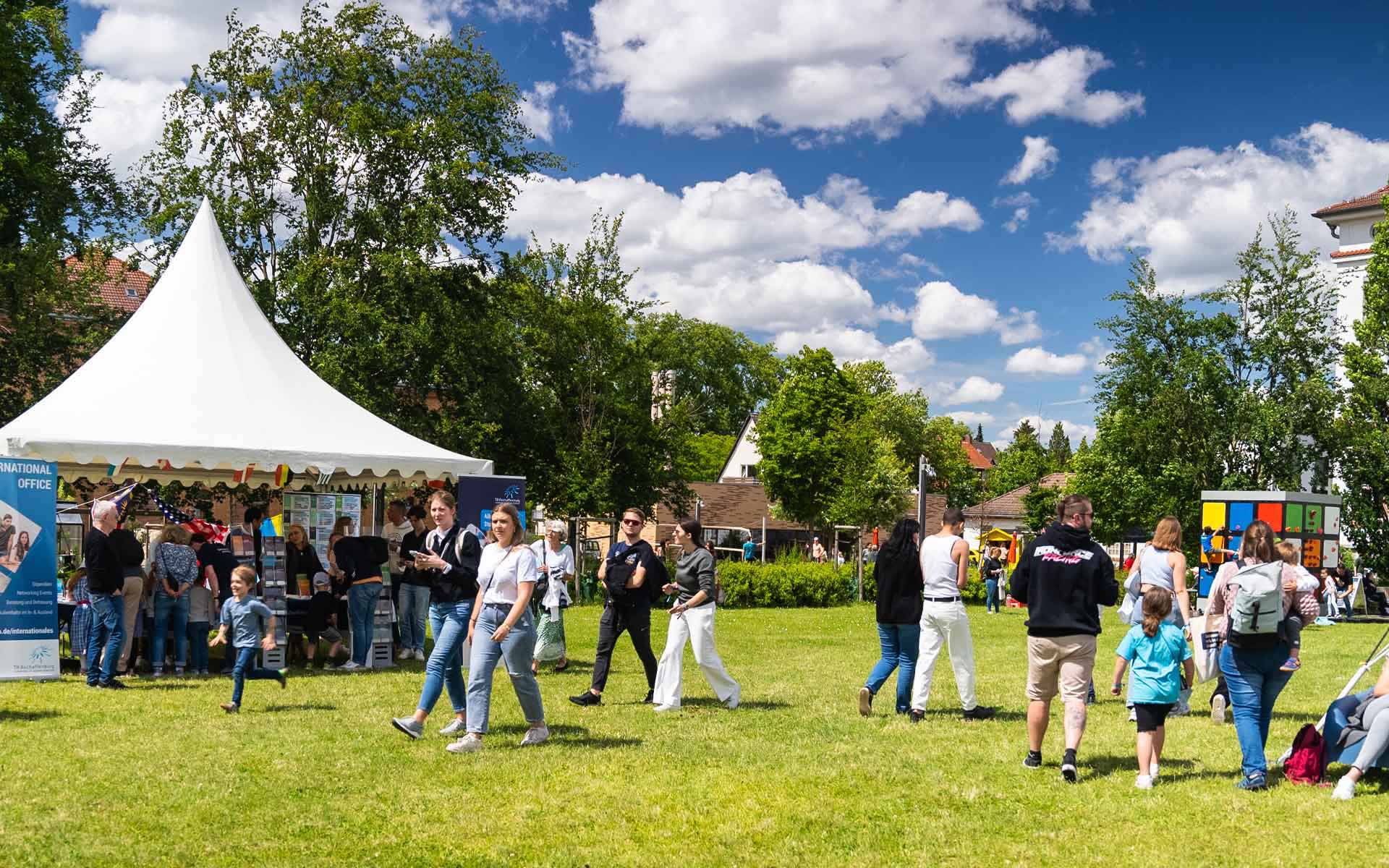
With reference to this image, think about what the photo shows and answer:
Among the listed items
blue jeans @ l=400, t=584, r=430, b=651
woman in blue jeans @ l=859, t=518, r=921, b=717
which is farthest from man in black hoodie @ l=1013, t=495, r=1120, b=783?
blue jeans @ l=400, t=584, r=430, b=651

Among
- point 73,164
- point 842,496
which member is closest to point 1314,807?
point 73,164

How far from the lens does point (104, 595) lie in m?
11.8

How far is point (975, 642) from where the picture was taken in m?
19.4

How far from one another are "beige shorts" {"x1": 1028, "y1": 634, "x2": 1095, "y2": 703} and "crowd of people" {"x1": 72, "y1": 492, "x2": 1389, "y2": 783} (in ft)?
0.04

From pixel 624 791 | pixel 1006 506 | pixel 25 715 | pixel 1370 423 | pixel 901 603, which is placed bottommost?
pixel 25 715

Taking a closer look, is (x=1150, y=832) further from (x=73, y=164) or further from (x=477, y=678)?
(x=73, y=164)

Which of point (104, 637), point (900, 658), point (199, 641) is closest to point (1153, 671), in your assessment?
point (900, 658)

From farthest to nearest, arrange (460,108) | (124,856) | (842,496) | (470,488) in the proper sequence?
1. (842,496)
2. (460,108)
3. (470,488)
4. (124,856)

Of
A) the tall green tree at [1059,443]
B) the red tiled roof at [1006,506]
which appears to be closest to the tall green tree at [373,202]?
the red tiled roof at [1006,506]

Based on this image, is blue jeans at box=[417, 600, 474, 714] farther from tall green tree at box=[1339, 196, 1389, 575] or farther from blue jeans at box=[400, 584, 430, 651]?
tall green tree at box=[1339, 196, 1389, 575]

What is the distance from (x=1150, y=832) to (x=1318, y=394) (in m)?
30.9

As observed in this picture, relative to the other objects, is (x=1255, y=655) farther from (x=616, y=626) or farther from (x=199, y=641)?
(x=199, y=641)

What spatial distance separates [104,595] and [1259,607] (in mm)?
10123

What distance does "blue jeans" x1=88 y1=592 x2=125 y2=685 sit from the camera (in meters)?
11.8
